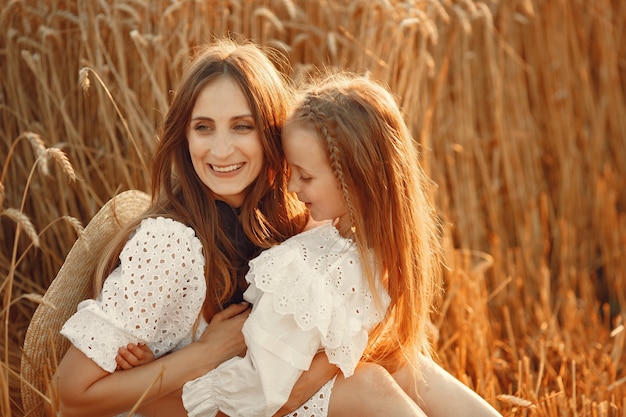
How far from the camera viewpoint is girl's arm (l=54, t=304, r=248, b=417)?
1.60m

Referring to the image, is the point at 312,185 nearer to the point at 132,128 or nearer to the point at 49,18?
the point at 132,128

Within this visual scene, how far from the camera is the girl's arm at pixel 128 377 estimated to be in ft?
5.26

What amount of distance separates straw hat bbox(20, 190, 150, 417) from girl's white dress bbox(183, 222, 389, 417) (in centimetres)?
33

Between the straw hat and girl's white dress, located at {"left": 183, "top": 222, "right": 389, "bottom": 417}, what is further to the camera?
the straw hat

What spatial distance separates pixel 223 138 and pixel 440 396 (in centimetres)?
76

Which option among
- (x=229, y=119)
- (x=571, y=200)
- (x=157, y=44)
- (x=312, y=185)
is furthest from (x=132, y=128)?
(x=571, y=200)

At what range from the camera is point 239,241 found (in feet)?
6.06

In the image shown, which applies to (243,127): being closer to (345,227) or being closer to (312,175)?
(312,175)

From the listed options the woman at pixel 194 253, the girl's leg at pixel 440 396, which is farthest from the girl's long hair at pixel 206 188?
the girl's leg at pixel 440 396

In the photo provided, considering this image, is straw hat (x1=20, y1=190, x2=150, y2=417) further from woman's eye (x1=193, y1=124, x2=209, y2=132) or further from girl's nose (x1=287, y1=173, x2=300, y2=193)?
girl's nose (x1=287, y1=173, x2=300, y2=193)

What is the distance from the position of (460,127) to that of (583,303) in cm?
78

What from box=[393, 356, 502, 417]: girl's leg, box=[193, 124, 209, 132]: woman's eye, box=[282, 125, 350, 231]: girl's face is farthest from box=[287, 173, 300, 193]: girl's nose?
box=[393, 356, 502, 417]: girl's leg

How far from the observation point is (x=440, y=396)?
1826 mm

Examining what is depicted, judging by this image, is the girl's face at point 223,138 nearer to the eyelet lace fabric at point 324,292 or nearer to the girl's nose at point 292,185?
the girl's nose at point 292,185
